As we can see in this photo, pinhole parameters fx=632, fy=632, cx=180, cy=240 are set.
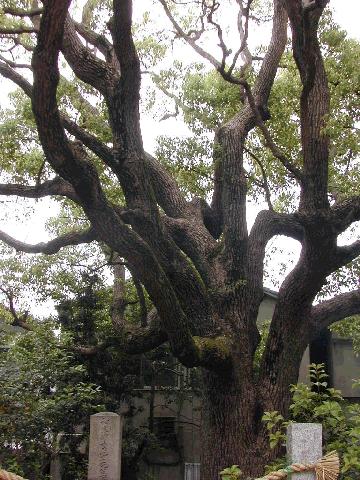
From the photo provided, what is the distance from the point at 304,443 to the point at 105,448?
3.55m

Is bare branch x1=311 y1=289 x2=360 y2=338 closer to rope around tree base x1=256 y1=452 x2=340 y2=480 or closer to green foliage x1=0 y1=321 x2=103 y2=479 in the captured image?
green foliage x1=0 y1=321 x2=103 y2=479

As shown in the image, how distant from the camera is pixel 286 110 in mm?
10797

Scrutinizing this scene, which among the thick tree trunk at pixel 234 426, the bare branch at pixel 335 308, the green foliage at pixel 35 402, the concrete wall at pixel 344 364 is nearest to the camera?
the green foliage at pixel 35 402

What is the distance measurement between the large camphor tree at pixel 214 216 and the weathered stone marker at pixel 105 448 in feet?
4.04

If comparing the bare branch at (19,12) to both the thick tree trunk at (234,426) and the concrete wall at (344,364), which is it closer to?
the thick tree trunk at (234,426)

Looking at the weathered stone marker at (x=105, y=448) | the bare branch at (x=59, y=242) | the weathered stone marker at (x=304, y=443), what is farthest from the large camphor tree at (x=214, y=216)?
the weathered stone marker at (x=304, y=443)

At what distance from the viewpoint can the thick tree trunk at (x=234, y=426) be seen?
26.8 feet

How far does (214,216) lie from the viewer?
10445mm

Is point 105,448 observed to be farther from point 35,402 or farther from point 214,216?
point 214,216

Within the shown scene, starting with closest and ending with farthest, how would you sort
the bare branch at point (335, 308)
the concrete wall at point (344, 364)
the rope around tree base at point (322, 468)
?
the rope around tree base at point (322, 468)
the bare branch at point (335, 308)
the concrete wall at point (344, 364)

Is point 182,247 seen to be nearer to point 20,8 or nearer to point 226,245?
point 226,245

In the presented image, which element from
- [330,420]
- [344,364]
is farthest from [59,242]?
[344,364]

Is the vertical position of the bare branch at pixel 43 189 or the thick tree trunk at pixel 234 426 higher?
the bare branch at pixel 43 189

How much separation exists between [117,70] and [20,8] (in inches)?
64.0
